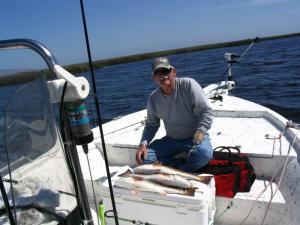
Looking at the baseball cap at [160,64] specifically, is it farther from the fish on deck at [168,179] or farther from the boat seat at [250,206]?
the boat seat at [250,206]

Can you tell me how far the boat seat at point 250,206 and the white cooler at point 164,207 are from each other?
254 millimetres

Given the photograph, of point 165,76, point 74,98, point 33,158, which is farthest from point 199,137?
point 33,158

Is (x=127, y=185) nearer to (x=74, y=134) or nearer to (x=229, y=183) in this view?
(x=229, y=183)

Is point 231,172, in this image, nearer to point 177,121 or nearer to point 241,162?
point 241,162

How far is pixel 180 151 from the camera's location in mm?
3340

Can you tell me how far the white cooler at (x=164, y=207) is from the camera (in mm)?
2410

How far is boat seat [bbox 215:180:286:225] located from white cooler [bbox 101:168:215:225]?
25 cm

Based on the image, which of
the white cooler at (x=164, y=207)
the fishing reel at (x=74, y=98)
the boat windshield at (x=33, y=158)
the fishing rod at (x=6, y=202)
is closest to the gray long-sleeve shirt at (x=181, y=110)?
the white cooler at (x=164, y=207)

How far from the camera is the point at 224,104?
5539 mm

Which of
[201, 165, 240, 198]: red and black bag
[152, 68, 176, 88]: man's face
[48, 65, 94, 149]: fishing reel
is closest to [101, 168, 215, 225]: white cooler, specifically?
[201, 165, 240, 198]: red and black bag

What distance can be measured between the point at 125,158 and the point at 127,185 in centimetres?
133

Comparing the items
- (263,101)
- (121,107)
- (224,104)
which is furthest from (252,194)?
(121,107)

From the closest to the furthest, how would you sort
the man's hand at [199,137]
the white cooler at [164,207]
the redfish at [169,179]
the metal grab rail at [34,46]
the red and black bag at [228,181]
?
1. the metal grab rail at [34,46]
2. the white cooler at [164,207]
3. the redfish at [169,179]
4. the red and black bag at [228,181]
5. the man's hand at [199,137]

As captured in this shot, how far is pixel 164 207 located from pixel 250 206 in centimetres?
81
